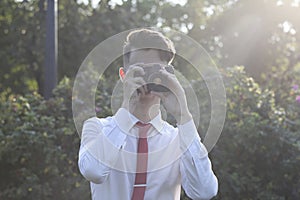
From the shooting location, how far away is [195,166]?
2104mm

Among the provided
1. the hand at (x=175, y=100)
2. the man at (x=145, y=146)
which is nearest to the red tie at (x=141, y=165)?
the man at (x=145, y=146)

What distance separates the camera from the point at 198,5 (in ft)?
41.3

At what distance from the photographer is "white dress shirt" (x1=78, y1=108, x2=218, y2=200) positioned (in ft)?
6.93

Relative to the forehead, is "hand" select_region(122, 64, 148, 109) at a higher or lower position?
lower

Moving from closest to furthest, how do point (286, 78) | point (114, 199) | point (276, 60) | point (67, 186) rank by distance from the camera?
point (114, 199) → point (67, 186) → point (286, 78) → point (276, 60)

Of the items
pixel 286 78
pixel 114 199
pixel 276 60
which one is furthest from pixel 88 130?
pixel 276 60

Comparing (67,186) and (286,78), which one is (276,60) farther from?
(67,186)

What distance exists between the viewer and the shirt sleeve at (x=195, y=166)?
2104 mm

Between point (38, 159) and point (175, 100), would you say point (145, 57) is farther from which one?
point (38, 159)

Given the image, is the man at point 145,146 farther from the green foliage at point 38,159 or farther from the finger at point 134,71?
the green foliage at point 38,159

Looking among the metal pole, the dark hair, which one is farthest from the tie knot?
the metal pole

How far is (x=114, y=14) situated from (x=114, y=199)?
9073mm

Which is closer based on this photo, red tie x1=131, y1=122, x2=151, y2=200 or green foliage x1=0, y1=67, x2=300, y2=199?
red tie x1=131, y1=122, x2=151, y2=200

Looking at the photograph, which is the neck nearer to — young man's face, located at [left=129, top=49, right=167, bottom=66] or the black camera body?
the black camera body
